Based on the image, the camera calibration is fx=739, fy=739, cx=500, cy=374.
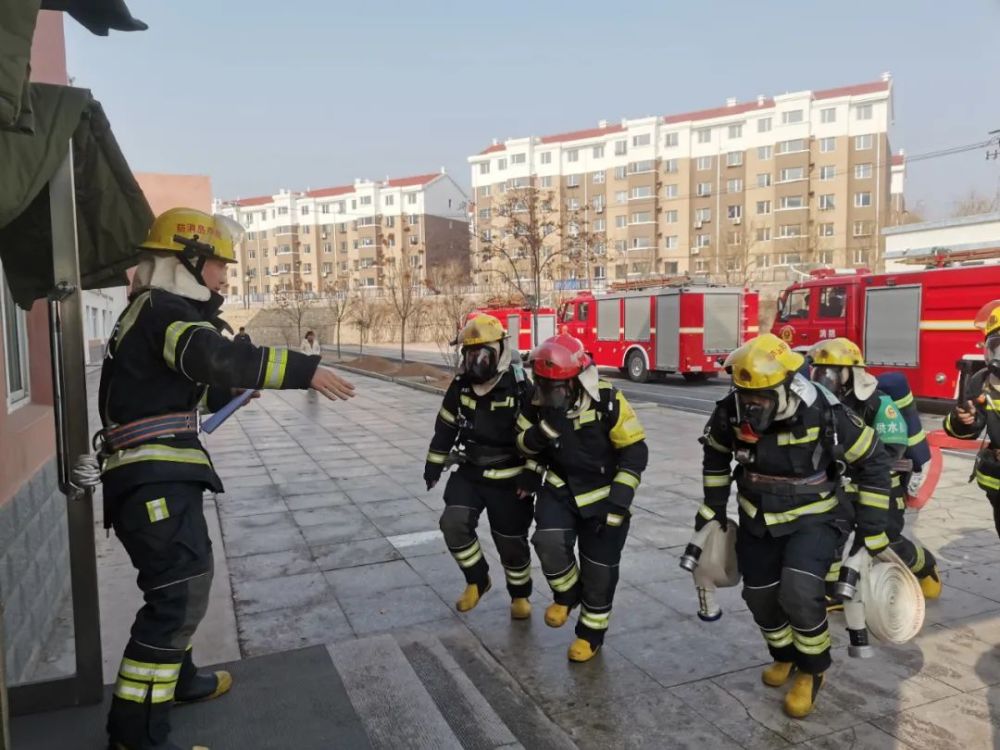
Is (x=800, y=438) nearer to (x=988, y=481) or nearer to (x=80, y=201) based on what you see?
(x=988, y=481)

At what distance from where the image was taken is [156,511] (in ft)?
8.27

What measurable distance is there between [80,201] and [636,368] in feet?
59.2

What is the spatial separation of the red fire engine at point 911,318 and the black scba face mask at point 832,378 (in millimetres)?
9411

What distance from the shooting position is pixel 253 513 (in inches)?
266

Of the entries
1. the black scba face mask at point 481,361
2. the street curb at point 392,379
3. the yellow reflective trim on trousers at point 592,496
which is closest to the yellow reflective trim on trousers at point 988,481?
the yellow reflective trim on trousers at point 592,496

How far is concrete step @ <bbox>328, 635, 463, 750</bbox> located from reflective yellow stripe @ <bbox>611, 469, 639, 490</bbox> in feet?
4.33

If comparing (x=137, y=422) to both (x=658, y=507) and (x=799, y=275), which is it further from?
(x=799, y=275)

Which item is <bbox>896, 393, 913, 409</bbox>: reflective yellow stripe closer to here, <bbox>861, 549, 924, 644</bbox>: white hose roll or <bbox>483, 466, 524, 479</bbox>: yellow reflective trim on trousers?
<bbox>861, 549, 924, 644</bbox>: white hose roll

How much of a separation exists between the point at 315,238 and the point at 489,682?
280 feet

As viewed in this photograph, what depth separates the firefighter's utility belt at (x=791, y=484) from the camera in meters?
3.17

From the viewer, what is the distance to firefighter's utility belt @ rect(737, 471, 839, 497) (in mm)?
3168

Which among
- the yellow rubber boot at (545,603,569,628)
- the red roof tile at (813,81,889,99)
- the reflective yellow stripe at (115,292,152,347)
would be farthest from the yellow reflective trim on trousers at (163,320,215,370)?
the red roof tile at (813,81,889,99)

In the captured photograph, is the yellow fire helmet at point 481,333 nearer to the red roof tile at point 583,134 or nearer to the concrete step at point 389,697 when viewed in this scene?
the concrete step at point 389,697


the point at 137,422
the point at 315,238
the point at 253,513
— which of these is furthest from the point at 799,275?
the point at 315,238
